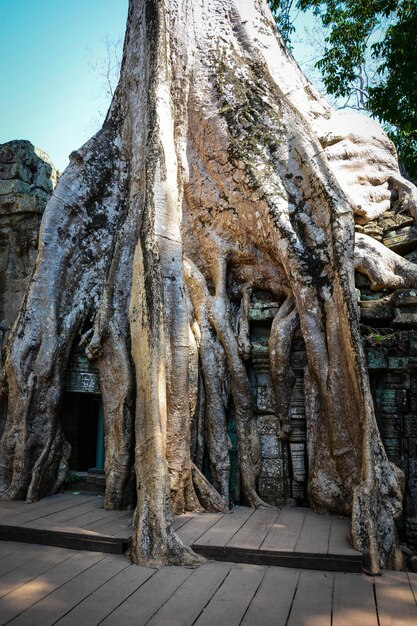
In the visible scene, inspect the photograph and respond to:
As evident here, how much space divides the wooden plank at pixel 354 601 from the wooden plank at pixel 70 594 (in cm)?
91

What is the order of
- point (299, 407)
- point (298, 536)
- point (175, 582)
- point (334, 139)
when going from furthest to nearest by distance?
point (334, 139) → point (299, 407) → point (298, 536) → point (175, 582)

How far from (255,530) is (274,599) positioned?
0.72 metres

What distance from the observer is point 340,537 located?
2.42 metres

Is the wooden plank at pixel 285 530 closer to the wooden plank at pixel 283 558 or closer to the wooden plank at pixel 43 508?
the wooden plank at pixel 283 558

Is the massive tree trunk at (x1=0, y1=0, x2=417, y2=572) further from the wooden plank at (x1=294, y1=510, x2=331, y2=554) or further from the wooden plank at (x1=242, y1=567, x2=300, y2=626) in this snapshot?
the wooden plank at (x1=242, y1=567, x2=300, y2=626)

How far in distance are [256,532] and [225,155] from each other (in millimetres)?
2787

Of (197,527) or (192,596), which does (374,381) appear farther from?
(192,596)

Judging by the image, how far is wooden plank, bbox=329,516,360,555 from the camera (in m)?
2.18

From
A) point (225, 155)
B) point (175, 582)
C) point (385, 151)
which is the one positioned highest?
point (385, 151)

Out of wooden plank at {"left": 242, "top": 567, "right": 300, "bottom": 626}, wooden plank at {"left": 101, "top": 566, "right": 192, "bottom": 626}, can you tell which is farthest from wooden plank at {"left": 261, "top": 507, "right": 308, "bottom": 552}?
wooden plank at {"left": 101, "top": 566, "right": 192, "bottom": 626}

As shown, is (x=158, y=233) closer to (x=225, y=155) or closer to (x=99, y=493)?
(x=225, y=155)

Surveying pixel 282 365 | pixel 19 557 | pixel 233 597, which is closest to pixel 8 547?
pixel 19 557

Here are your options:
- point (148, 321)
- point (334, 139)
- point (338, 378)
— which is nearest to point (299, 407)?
point (338, 378)

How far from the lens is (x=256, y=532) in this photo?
2.48m
